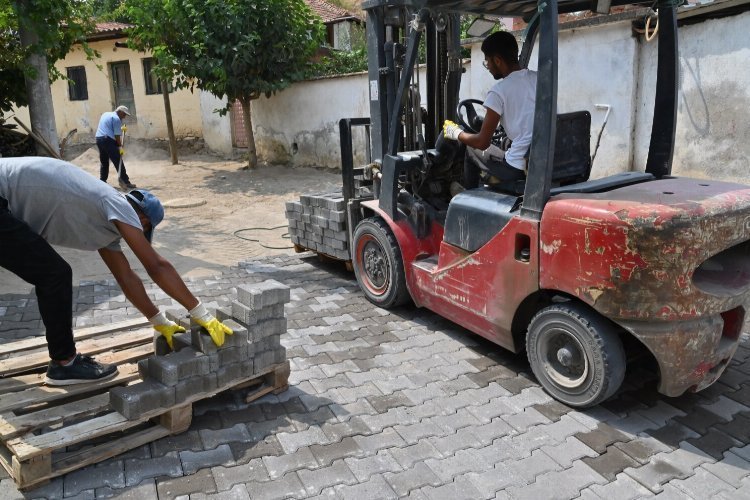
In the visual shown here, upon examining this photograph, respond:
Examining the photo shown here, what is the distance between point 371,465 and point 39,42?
783 cm

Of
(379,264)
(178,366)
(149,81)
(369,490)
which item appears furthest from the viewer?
(149,81)

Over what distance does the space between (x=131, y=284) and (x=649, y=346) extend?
2804mm

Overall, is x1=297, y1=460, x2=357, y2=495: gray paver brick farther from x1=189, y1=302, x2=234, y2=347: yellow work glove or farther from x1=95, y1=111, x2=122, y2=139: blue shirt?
x1=95, y1=111, x2=122, y2=139: blue shirt

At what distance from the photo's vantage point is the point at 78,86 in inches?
880

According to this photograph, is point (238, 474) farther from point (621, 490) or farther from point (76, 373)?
point (621, 490)

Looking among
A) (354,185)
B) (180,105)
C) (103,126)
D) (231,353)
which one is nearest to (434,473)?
(231,353)

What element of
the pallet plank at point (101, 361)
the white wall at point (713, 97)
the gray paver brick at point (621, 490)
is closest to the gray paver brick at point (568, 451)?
the gray paver brick at point (621, 490)

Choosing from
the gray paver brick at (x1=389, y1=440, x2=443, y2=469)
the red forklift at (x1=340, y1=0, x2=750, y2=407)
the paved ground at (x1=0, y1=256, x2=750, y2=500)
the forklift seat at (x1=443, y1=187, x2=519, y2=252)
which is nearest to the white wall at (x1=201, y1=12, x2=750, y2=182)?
the red forklift at (x1=340, y1=0, x2=750, y2=407)

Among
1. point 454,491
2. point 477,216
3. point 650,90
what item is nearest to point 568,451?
point 454,491

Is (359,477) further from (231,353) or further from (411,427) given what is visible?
(231,353)

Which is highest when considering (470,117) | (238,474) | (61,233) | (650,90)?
(650,90)

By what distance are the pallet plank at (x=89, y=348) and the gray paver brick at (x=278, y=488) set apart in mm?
1503

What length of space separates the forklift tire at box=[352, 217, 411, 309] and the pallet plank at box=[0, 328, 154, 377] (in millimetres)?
1879

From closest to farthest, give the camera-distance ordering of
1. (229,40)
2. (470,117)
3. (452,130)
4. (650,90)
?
(452,130) < (470,117) < (650,90) < (229,40)
